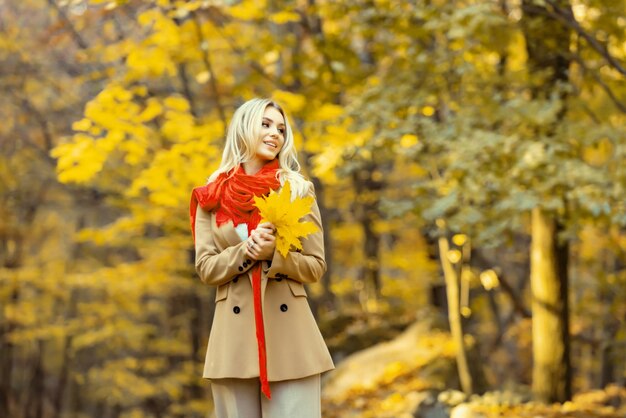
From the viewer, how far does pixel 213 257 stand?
119 inches

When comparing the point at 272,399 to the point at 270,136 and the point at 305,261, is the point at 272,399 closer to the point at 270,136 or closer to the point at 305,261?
the point at 305,261

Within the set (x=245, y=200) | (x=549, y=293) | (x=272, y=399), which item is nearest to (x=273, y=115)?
(x=245, y=200)

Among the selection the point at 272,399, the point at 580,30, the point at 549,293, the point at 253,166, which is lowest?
the point at 272,399

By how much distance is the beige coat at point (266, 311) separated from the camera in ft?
9.68

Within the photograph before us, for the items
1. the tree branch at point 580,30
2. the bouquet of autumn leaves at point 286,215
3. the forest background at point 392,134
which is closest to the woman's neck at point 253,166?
the bouquet of autumn leaves at point 286,215

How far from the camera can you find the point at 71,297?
17.6 metres

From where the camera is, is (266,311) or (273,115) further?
(273,115)

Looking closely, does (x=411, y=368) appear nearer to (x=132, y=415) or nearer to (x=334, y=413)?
(x=334, y=413)

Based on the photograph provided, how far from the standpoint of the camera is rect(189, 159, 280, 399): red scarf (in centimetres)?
294

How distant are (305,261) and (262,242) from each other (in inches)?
8.6

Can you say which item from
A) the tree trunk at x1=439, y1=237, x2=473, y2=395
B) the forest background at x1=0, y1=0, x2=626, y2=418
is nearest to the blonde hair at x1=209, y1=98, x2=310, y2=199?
the forest background at x1=0, y1=0, x2=626, y2=418

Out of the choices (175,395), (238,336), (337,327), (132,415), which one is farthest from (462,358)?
(132,415)

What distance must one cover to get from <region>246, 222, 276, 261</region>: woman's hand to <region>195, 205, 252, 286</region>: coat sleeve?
57 millimetres

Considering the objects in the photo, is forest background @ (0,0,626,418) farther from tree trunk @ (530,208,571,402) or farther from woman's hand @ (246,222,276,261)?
woman's hand @ (246,222,276,261)
